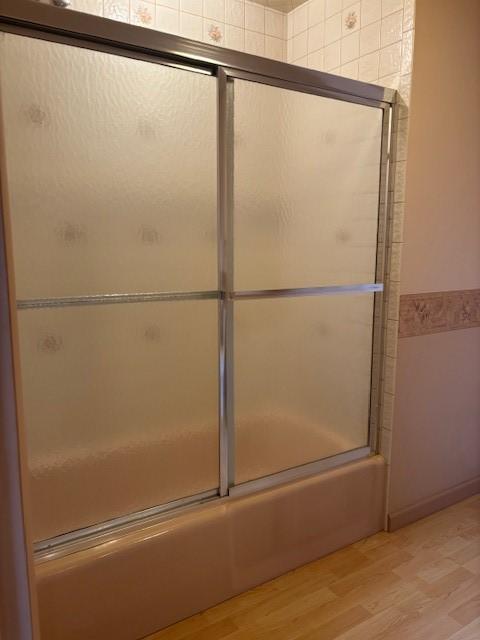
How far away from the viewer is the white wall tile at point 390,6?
→ 5.27ft

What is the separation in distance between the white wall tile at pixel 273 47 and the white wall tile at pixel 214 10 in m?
0.25

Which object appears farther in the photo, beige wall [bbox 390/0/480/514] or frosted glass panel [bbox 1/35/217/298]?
beige wall [bbox 390/0/480/514]

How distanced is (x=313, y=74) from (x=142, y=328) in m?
1.00

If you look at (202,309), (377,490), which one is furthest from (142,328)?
(377,490)

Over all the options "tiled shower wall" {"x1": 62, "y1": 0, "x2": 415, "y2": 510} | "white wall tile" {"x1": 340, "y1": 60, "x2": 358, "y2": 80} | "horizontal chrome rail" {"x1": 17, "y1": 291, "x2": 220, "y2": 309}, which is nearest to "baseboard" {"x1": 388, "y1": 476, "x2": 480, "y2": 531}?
"tiled shower wall" {"x1": 62, "y1": 0, "x2": 415, "y2": 510}

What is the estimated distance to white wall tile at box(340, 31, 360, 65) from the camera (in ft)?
5.89

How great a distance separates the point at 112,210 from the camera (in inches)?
49.2

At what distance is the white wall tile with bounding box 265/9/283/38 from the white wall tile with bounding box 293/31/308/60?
0.10 meters

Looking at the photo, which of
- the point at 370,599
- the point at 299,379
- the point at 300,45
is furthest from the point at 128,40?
the point at 370,599

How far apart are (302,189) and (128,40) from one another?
69 centimetres

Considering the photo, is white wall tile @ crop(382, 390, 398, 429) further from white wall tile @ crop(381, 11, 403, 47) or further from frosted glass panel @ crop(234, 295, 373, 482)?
white wall tile @ crop(381, 11, 403, 47)

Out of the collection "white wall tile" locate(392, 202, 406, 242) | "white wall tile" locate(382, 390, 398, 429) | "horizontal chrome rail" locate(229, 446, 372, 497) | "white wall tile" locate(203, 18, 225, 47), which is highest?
"white wall tile" locate(203, 18, 225, 47)

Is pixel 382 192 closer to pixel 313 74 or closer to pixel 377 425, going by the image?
pixel 313 74

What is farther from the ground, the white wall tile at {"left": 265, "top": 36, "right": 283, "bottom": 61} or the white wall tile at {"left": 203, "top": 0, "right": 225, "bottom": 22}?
the white wall tile at {"left": 203, "top": 0, "right": 225, "bottom": 22}
